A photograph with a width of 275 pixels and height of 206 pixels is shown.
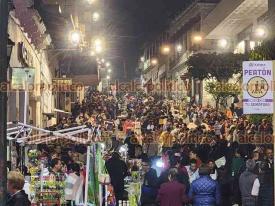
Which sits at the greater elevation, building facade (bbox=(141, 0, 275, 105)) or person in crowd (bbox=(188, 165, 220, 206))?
building facade (bbox=(141, 0, 275, 105))

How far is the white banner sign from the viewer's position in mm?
9859

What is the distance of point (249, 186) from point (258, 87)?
10.2ft

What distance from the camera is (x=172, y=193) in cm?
1187

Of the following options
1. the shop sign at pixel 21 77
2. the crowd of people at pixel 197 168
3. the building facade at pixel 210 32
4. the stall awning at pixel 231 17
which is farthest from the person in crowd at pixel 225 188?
the stall awning at pixel 231 17

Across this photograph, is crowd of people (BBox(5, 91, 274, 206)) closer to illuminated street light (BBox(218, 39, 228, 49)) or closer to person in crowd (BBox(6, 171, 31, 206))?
person in crowd (BBox(6, 171, 31, 206))

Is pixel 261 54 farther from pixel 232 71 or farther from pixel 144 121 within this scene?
pixel 232 71

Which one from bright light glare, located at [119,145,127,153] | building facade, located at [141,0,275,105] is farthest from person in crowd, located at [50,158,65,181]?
building facade, located at [141,0,275,105]

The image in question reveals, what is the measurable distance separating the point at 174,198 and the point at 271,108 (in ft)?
9.69

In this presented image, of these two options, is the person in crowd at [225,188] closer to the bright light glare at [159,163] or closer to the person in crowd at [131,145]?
the bright light glare at [159,163]

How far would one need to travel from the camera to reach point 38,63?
3031 centimetres

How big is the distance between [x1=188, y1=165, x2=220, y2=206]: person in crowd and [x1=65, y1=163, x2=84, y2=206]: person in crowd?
2.16 meters

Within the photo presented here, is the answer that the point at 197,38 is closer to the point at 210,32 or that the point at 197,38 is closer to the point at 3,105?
the point at 210,32

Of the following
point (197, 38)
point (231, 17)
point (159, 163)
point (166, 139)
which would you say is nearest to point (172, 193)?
point (159, 163)

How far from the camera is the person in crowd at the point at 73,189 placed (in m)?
11.8
